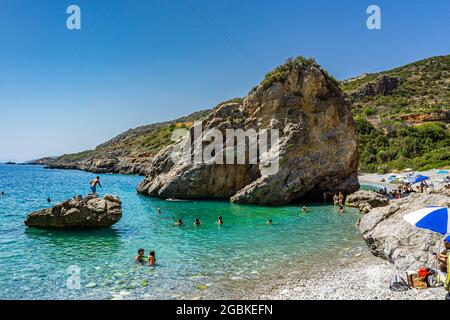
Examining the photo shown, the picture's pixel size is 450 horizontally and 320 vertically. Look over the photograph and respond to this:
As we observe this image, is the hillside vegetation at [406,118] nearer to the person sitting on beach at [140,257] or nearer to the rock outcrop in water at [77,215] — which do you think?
the rock outcrop in water at [77,215]

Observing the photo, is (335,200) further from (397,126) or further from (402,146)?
(397,126)

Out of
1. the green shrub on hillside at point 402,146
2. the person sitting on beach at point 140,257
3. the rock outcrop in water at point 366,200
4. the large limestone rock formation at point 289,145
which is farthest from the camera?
the green shrub on hillside at point 402,146

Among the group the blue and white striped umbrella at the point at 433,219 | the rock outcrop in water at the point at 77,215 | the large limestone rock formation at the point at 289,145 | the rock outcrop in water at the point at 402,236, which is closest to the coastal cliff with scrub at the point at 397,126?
the large limestone rock formation at the point at 289,145

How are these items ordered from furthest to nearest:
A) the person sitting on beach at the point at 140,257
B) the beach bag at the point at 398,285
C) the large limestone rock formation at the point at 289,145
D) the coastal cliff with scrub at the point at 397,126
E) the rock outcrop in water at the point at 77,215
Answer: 1. the coastal cliff with scrub at the point at 397,126
2. the large limestone rock formation at the point at 289,145
3. the rock outcrop in water at the point at 77,215
4. the person sitting on beach at the point at 140,257
5. the beach bag at the point at 398,285

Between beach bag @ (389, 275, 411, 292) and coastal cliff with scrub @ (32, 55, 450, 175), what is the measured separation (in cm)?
2793

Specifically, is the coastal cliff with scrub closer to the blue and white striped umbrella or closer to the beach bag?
the blue and white striped umbrella

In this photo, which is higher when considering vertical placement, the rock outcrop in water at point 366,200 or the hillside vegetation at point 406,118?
the hillside vegetation at point 406,118

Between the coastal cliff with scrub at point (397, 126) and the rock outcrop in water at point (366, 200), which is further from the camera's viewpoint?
the coastal cliff with scrub at point (397, 126)

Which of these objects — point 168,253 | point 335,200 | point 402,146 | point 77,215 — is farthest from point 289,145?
point 402,146

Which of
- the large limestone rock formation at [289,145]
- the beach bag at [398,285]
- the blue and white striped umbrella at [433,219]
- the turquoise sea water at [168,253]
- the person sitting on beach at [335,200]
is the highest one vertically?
the large limestone rock formation at [289,145]

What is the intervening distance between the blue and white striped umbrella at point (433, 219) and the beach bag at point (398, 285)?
6.01 ft

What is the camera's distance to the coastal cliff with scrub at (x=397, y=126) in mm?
70375

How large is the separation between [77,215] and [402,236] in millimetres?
16678
